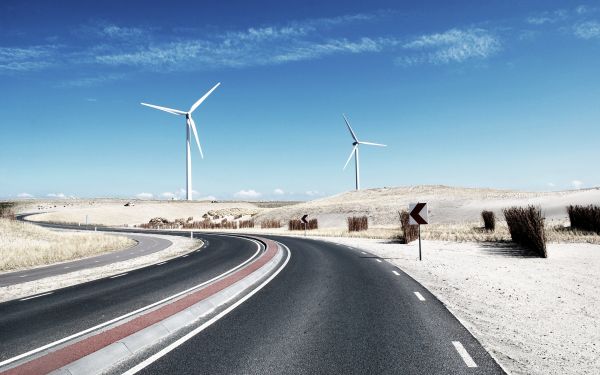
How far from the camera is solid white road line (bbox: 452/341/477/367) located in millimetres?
5988

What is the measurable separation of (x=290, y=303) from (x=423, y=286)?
4.21m

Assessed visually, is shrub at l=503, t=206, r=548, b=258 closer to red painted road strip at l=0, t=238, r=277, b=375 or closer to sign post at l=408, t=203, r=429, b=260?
sign post at l=408, t=203, r=429, b=260

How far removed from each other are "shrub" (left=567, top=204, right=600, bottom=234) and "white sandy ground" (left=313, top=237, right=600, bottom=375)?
23.0ft

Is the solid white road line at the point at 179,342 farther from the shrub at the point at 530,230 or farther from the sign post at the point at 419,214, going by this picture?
the shrub at the point at 530,230

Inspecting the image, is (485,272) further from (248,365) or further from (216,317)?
(248,365)

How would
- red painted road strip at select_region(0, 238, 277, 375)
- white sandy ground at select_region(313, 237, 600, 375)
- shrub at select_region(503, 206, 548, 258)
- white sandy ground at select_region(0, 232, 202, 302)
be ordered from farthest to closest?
shrub at select_region(503, 206, 548, 258), white sandy ground at select_region(0, 232, 202, 302), white sandy ground at select_region(313, 237, 600, 375), red painted road strip at select_region(0, 238, 277, 375)

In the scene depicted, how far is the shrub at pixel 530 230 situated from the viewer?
19.6 m

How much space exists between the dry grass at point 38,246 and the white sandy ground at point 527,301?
18299mm

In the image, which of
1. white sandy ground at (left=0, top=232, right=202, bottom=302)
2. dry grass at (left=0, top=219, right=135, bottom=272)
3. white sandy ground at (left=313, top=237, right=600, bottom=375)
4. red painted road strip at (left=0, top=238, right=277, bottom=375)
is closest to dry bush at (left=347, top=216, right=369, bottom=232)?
dry grass at (left=0, top=219, right=135, bottom=272)

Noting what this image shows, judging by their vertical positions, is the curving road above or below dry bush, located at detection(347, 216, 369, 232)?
below

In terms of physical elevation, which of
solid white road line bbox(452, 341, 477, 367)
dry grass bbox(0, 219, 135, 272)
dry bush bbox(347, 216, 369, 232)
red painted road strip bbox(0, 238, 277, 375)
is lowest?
solid white road line bbox(452, 341, 477, 367)

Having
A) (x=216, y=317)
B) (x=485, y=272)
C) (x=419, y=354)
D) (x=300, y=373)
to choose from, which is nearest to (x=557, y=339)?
(x=419, y=354)

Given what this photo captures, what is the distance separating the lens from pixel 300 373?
226 inches

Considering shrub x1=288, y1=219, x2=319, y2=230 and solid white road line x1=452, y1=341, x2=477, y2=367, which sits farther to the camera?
shrub x1=288, y1=219, x2=319, y2=230
